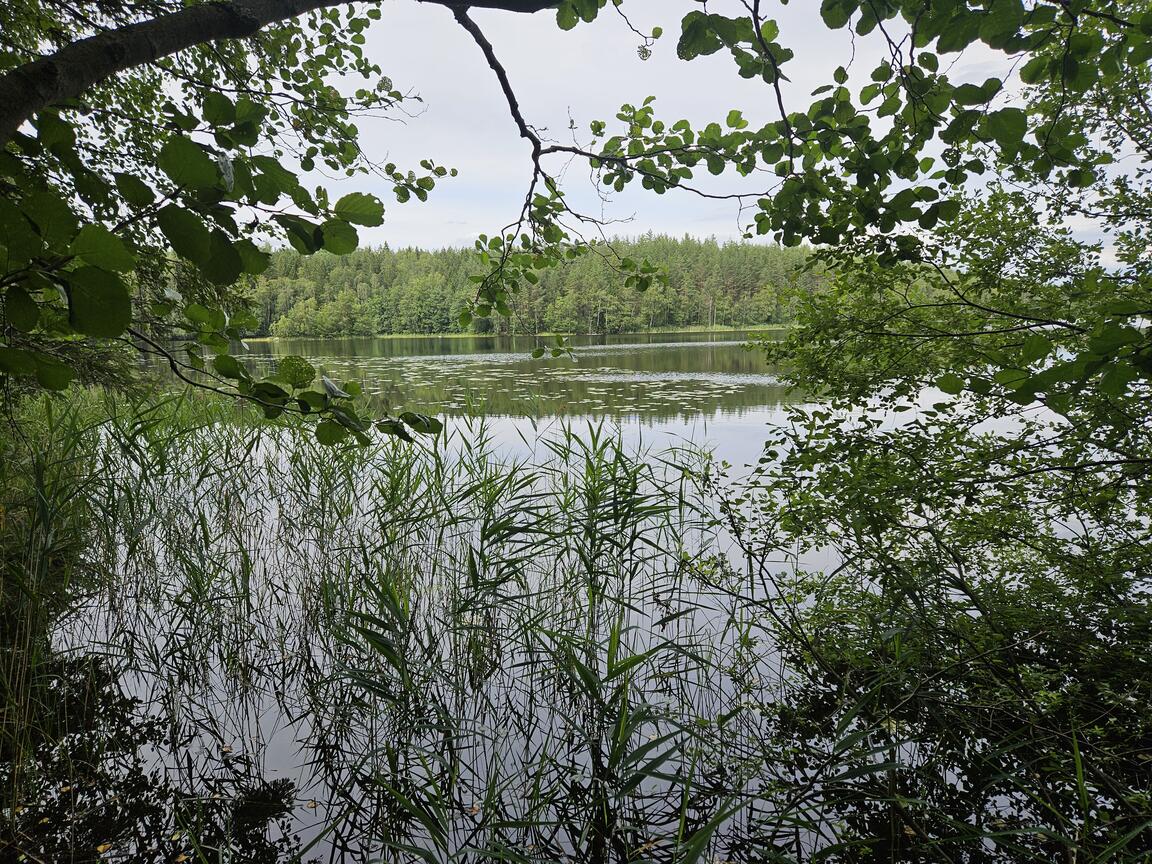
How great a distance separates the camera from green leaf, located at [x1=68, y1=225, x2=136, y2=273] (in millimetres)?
753

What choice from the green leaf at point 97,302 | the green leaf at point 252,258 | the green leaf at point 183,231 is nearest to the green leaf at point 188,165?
the green leaf at point 183,231

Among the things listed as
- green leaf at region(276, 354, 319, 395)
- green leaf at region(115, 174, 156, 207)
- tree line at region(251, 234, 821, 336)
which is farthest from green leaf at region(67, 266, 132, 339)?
tree line at region(251, 234, 821, 336)

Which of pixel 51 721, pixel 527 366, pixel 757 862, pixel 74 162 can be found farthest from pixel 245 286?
pixel 527 366

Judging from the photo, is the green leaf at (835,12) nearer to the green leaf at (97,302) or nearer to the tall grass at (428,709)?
the green leaf at (97,302)

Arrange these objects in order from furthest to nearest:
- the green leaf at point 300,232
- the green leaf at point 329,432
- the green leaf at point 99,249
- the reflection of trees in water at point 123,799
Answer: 1. the reflection of trees in water at point 123,799
2. the green leaf at point 329,432
3. the green leaf at point 300,232
4. the green leaf at point 99,249

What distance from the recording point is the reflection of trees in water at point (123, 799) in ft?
8.49

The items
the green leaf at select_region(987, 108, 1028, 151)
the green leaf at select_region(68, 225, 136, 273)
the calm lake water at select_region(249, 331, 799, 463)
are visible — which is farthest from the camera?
the calm lake water at select_region(249, 331, 799, 463)

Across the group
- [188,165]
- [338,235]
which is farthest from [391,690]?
[188,165]

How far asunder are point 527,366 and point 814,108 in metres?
22.0

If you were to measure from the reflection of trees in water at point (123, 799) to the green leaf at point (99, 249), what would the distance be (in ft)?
8.34

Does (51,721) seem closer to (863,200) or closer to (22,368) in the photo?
(22,368)

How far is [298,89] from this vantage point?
3.18 meters

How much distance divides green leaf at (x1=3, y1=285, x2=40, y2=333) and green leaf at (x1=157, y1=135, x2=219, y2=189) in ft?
0.84

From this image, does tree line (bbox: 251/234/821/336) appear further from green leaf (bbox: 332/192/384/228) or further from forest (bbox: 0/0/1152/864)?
green leaf (bbox: 332/192/384/228)
